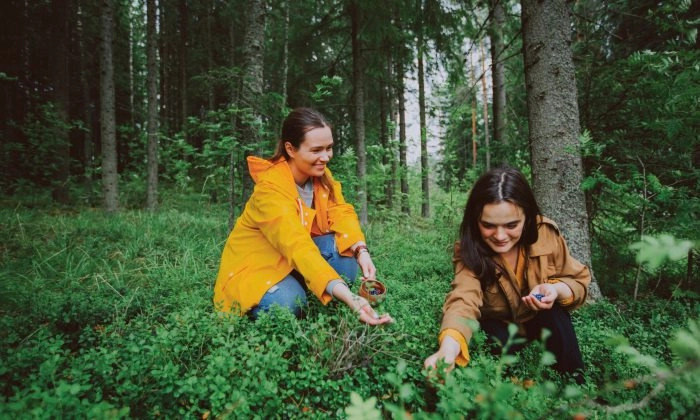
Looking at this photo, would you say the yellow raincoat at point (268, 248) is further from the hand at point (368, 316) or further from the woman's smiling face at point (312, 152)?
the hand at point (368, 316)

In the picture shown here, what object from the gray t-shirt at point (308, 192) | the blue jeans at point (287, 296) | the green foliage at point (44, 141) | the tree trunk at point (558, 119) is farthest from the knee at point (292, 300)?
the green foliage at point (44, 141)

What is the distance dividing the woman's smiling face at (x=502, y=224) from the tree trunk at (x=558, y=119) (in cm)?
135

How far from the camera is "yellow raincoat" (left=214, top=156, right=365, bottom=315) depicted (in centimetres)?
248

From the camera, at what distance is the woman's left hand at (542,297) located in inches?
88.0

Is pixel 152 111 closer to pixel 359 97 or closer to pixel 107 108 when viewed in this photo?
pixel 107 108

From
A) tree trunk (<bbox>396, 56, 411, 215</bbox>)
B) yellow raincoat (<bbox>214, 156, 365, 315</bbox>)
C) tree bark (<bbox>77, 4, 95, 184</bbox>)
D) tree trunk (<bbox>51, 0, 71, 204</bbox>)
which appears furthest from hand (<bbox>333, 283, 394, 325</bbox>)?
tree bark (<bbox>77, 4, 95, 184</bbox>)

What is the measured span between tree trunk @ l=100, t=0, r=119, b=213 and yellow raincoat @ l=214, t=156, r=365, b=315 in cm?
638

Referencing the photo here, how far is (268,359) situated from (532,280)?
6.22 ft

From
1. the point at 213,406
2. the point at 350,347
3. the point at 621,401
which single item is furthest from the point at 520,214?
the point at 213,406

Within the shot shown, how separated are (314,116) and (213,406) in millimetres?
2315

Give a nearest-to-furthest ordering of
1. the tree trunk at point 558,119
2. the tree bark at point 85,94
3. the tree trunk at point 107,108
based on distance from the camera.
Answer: the tree trunk at point 558,119, the tree trunk at point 107,108, the tree bark at point 85,94

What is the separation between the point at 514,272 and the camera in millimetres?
2578

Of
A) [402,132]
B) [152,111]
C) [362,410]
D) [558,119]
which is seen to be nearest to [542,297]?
[362,410]

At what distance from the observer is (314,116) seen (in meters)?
3.11
